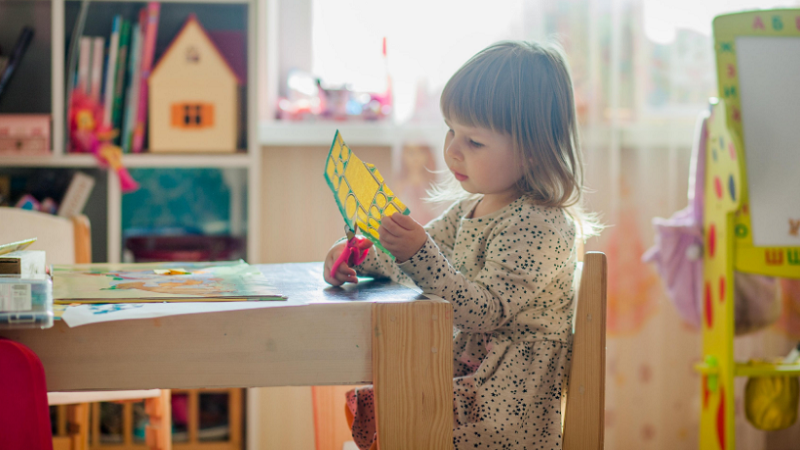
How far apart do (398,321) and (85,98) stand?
1232mm

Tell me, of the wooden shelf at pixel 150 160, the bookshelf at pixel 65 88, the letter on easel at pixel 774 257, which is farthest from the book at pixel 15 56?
the letter on easel at pixel 774 257

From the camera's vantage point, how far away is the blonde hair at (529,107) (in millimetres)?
923

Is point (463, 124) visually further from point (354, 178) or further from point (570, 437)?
point (570, 437)

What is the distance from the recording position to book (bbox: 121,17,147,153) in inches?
62.4

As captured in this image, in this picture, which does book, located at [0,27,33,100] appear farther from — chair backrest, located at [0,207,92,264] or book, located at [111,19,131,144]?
chair backrest, located at [0,207,92,264]

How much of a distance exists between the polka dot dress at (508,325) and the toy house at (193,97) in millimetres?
792

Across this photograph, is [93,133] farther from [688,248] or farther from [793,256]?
[793,256]

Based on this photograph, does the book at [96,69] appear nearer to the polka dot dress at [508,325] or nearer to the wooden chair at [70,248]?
the wooden chair at [70,248]

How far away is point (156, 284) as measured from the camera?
0.78 metres

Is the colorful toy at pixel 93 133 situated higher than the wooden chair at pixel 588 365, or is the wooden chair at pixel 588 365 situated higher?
the colorful toy at pixel 93 133

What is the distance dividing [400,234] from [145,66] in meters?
1.11

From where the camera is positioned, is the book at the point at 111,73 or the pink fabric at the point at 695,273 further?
the book at the point at 111,73

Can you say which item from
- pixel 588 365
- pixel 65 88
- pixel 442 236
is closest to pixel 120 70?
pixel 65 88

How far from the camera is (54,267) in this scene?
0.96 meters
